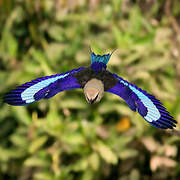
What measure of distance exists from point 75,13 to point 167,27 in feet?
2.70

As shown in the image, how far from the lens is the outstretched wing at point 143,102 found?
63cm

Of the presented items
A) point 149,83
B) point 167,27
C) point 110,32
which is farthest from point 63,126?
point 167,27

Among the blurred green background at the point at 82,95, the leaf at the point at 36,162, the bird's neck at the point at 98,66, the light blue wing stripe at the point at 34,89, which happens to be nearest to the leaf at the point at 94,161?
the blurred green background at the point at 82,95

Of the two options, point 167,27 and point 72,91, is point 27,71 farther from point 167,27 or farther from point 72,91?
point 167,27

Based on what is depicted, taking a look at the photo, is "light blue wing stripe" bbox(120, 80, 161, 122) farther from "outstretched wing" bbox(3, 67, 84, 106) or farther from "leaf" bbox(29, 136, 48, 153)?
"leaf" bbox(29, 136, 48, 153)

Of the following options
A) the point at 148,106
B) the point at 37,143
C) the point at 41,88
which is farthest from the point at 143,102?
the point at 37,143

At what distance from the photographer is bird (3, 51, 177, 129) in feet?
2.03

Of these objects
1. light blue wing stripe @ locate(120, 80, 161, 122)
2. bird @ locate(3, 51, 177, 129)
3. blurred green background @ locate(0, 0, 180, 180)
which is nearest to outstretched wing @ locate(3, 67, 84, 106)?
bird @ locate(3, 51, 177, 129)

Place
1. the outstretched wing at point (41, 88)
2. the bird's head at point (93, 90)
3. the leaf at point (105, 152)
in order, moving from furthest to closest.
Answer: the leaf at point (105, 152) < the outstretched wing at point (41, 88) < the bird's head at point (93, 90)

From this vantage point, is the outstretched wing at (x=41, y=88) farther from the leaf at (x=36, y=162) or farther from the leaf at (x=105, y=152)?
the leaf at (x=36, y=162)

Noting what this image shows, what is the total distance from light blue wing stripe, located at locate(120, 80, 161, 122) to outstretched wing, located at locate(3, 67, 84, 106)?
0.41 ft

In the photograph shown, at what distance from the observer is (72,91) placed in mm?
2357

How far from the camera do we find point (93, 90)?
60cm

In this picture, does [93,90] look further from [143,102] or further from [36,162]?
[36,162]
